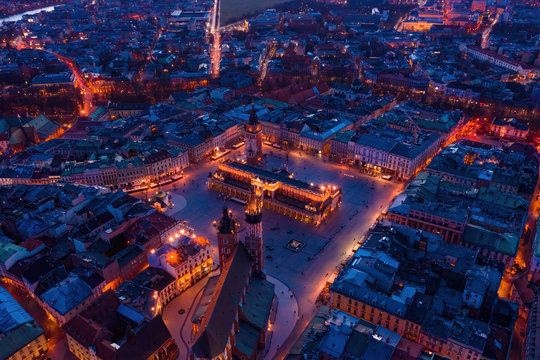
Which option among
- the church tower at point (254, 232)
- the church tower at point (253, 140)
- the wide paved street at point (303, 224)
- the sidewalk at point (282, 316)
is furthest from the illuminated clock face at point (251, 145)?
the church tower at point (254, 232)

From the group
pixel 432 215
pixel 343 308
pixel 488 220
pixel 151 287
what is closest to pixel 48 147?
pixel 151 287

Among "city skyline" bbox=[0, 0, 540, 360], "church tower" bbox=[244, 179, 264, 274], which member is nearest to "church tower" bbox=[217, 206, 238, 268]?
"city skyline" bbox=[0, 0, 540, 360]

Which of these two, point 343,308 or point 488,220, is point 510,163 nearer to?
point 488,220

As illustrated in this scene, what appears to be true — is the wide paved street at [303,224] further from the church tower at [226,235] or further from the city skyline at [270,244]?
the church tower at [226,235]

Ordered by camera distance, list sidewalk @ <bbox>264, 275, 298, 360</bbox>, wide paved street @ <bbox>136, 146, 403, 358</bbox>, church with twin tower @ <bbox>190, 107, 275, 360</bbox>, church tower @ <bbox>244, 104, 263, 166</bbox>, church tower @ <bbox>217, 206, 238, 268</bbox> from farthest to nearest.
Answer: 1. church tower @ <bbox>244, 104, 263, 166</bbox>
2. wide paved street @ <bbox>136, 146, 403, 358</bbox>
3. church tower @ <bbox>217, 206, 238, 268</bbox>
4. sidewalk @ <bbox>264, 275, 298, 360</bbox>
5. church with twin tower @ <bbox>190, 107, 275, 360</bbox>

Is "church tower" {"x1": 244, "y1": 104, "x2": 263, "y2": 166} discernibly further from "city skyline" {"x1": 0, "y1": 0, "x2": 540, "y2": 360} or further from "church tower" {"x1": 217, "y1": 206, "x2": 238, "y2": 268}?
"church tower" {"x1": 217, "y1": 206, "x2": 238, "y2": 268}
